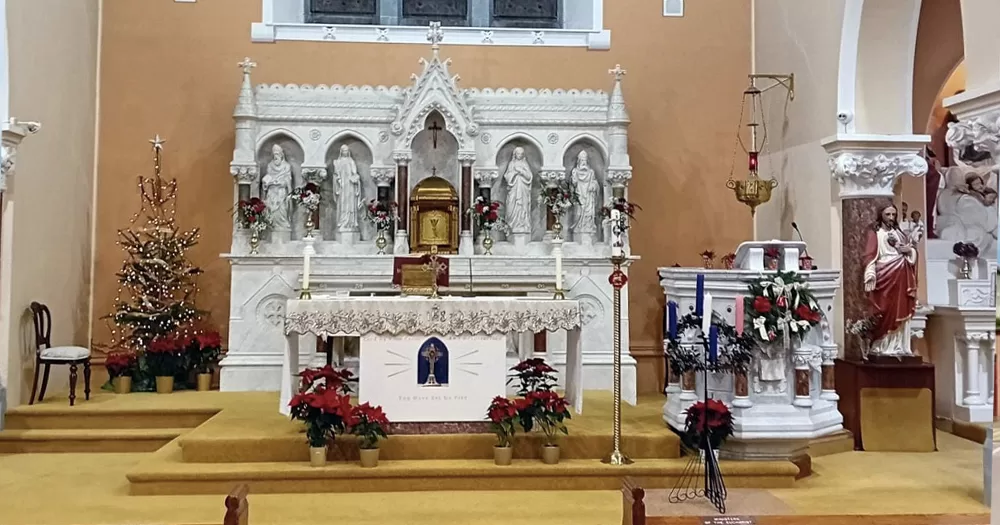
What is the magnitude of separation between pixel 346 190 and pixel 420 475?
3.83 m

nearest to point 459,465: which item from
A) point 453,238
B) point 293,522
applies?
point 293,522

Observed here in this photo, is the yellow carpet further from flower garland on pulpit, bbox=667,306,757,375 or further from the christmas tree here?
the christmas tree

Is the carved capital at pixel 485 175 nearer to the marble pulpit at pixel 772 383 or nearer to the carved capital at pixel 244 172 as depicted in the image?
the carved capital at pixel 244 172

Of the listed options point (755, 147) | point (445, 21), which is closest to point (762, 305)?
point (755, 147)

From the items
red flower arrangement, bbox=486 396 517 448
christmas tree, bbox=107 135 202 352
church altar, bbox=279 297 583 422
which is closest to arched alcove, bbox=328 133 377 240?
christmas tree, bbox=107 135 202 352

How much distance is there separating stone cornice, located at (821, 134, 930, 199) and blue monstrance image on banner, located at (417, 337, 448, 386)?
377 cm

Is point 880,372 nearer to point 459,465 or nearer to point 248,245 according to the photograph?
point 459,465

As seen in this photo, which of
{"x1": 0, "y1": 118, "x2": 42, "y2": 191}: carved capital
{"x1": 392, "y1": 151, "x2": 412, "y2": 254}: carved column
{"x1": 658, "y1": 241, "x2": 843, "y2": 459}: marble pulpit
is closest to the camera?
{"x1": 658, "y1": 241, "x2": 843, "y2": 459}: marble pulpit

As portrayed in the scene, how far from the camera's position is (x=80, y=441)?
7062 millimetres

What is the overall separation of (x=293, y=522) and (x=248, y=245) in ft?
13.5

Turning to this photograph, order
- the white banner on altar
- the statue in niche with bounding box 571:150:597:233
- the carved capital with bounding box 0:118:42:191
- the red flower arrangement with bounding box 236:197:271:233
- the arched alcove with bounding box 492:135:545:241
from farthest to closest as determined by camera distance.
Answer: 1. the arched alcove with bounding box 492:135:545:241
2. the statue in niche with bounding box 571:150:597:233
3. the red flower arrangement with bounding box 236:197:271:233
4. the carved capital with bounding box 0:118:42:191
5. the white banner on altar

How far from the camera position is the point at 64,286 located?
8.40m

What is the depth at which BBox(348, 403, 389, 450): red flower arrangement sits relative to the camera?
5.85m

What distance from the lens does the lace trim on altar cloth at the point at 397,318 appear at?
250 inches
